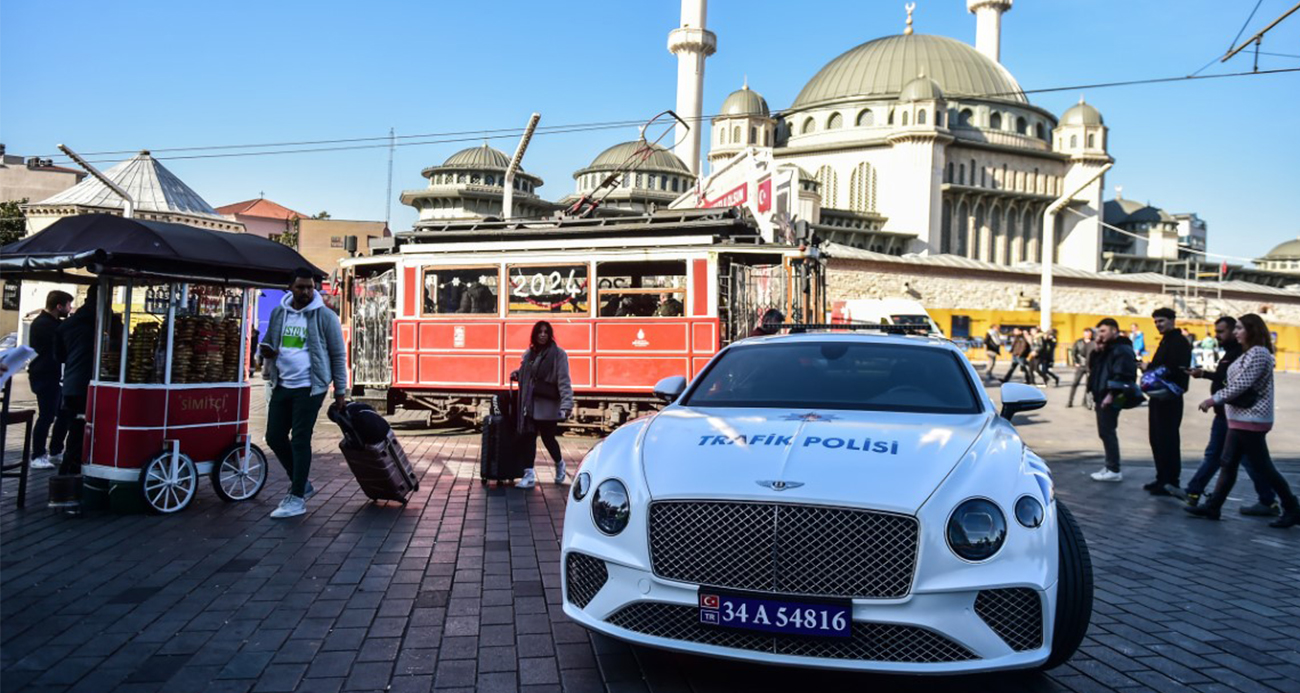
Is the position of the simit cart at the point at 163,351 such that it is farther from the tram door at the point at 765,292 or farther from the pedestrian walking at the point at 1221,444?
the pedestrian walking at the point at 1221,444

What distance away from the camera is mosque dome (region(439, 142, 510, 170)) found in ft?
261

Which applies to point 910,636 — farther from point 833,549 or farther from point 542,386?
point 542,386

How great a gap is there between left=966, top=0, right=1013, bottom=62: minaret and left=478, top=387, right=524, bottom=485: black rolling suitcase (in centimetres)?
8402

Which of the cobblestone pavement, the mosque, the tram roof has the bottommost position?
the cobblestone pavement

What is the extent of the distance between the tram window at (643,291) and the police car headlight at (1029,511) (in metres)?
9.77

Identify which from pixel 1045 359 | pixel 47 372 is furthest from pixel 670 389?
pixel 1045 359

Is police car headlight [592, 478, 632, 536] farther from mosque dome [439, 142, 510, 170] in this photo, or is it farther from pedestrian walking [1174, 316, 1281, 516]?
mosque dome [439, 142, 510, 170]

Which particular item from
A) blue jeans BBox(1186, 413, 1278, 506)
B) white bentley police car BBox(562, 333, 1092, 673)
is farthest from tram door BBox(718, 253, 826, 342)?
white bentley police car BBox(562, 333, 1092, 673)

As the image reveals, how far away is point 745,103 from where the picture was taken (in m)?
77.9

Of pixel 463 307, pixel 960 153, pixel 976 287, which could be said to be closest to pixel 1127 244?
pixel 960 153

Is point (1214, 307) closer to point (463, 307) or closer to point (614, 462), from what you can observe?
point (463, 307)

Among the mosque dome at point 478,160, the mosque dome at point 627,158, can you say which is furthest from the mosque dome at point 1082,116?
the mosque dome at point 478,160

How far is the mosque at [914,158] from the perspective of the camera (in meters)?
68.7

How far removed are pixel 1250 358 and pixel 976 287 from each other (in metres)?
45.8
